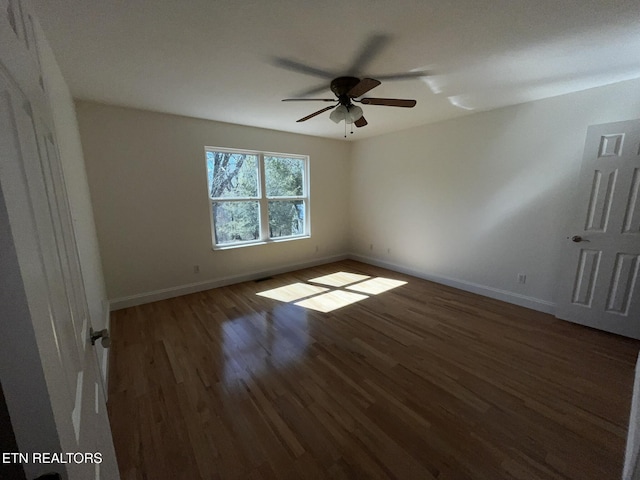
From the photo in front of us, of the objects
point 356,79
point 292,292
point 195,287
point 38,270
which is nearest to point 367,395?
point 38,270

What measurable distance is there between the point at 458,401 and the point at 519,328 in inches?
58.5

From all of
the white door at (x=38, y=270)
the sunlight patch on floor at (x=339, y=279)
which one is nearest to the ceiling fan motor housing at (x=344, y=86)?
the white door at (x=38, y=270)

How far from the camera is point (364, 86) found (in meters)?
1.97

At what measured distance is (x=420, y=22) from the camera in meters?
1.58

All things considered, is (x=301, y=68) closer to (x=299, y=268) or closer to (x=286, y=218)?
(x=286, y=218)

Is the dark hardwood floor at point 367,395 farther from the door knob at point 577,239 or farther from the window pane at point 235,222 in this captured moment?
the window pane at point 235,222

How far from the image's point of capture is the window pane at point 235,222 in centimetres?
395

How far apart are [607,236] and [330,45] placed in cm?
317

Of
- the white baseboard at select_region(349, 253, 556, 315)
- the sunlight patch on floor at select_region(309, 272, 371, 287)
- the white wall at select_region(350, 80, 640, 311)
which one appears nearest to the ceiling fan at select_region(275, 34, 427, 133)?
the white wall at select_region(350, 80, 640, 311)

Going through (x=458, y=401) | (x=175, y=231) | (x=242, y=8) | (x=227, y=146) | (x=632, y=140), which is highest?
(x=242, y=8)

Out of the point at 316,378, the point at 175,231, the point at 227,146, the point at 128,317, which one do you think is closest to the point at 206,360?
the point at 316,378

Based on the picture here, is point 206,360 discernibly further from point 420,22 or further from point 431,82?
point 431,82

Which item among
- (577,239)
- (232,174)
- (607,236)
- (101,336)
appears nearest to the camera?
(101,336)

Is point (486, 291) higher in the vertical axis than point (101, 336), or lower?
lower
